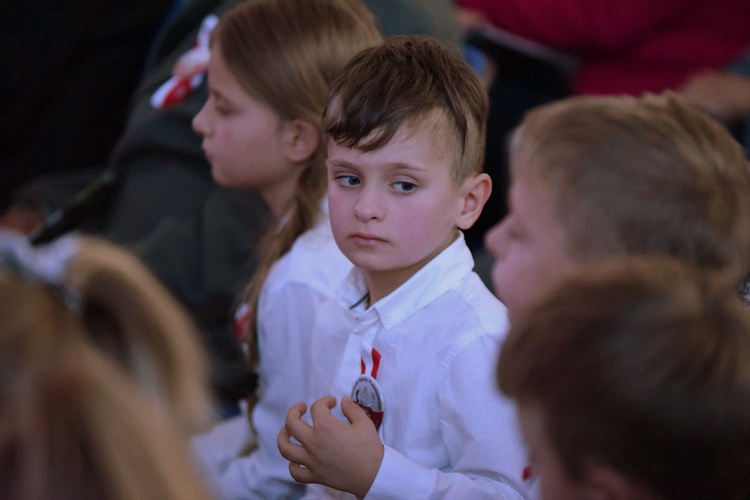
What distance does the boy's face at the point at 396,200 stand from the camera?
121 centimetres

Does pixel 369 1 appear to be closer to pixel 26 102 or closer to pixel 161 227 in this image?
pixel 161 227

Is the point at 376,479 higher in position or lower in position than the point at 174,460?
lower

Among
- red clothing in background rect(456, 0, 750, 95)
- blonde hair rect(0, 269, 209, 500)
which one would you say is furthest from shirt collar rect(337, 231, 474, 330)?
red clothing in background rect(456, 0, 750, 95)

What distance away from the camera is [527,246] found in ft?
3.43

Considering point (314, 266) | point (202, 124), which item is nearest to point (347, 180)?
point (314, 266)

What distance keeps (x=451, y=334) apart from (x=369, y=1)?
1066 mm

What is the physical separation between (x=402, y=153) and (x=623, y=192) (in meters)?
0.33

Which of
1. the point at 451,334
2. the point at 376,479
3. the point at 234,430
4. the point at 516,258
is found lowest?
the point at 234,430

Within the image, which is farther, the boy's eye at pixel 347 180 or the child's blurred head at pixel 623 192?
the boy's eye at pixel 347 180

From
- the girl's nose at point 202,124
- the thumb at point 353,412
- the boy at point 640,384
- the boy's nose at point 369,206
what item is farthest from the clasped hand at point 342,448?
the girl's nose at point 202,124

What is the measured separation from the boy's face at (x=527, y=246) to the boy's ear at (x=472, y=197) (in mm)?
185

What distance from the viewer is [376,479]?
45.3 inches

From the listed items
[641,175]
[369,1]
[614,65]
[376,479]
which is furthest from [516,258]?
[614,65]

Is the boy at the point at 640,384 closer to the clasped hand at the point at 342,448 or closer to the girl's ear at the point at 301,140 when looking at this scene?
the clasped hand at the point at 342,448
